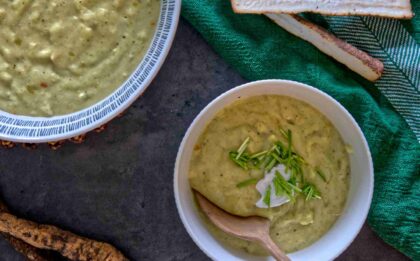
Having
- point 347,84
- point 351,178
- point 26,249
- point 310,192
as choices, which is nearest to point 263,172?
point 310,192

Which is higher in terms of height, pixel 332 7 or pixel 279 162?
pixel 332 7

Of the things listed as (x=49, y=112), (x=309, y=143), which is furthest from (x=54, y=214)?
(x=309, y=143)

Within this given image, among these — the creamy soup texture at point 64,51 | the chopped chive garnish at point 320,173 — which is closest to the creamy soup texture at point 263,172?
the chopped chive garnish at point 320,173

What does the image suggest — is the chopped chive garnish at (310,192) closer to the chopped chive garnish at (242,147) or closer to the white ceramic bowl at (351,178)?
the white ceramic bowl at (351,178)

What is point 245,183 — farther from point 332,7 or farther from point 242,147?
point 332,7

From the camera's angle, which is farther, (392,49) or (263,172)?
(392,49)
